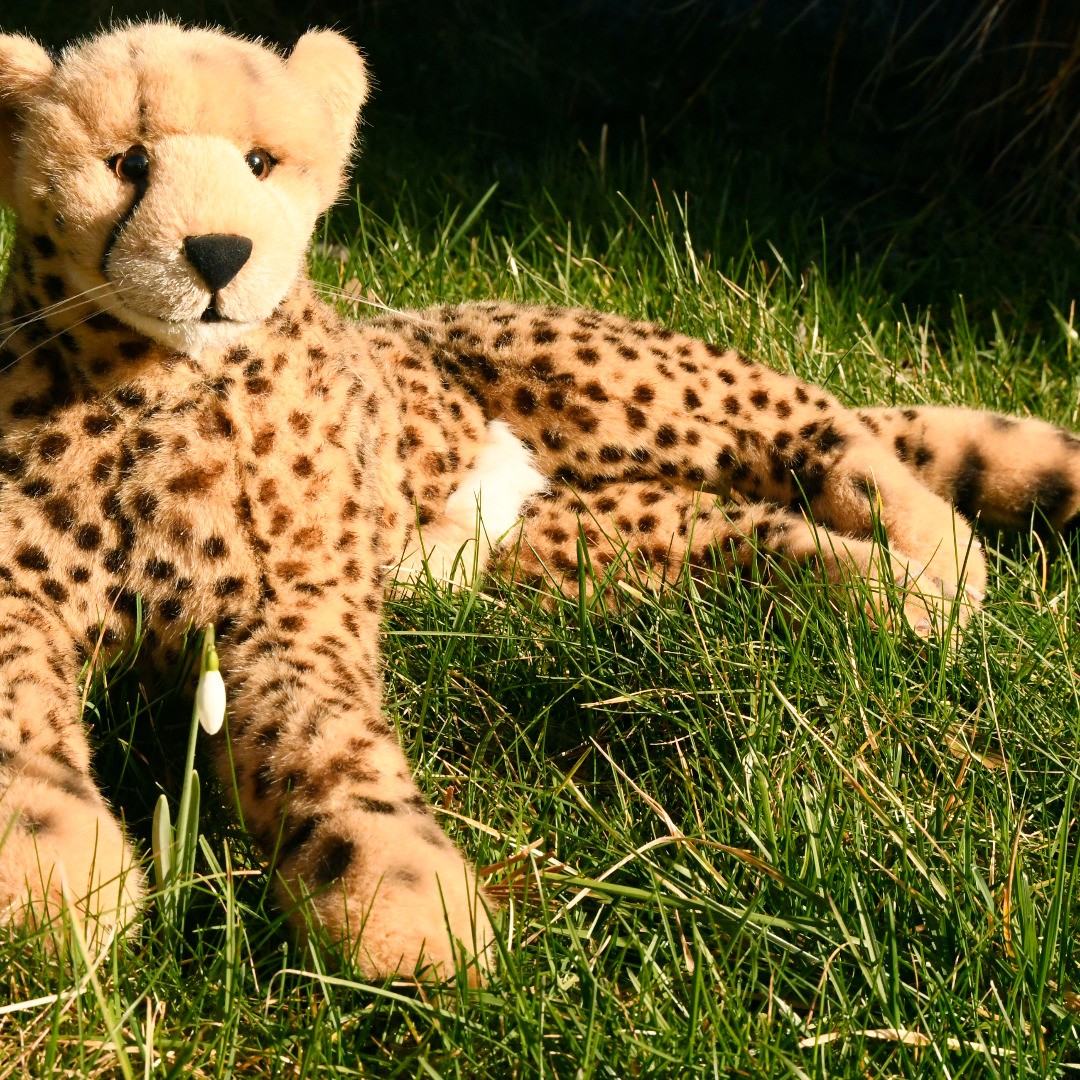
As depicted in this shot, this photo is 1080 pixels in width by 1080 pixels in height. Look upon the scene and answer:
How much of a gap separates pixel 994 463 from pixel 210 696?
78.1 inches

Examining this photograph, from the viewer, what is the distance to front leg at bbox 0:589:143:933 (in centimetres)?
175

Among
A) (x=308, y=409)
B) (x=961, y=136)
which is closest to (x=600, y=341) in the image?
(x=308, y=409)

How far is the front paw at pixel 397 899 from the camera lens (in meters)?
1.72

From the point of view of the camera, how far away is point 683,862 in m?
1.98

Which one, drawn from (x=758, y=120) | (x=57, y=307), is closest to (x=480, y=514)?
(x=57, y=307)

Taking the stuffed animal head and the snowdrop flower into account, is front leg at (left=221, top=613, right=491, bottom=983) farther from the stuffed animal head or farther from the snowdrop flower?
the stuffed animal head

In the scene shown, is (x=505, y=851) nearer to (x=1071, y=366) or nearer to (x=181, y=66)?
(x=181, y=66)

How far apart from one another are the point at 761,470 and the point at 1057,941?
4.34 ft

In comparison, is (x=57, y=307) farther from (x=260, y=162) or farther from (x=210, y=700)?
(x=210, y=700)

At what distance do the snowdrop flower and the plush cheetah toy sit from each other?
0.26 m

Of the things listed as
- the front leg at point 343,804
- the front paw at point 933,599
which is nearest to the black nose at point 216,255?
the front leg at point 343,804

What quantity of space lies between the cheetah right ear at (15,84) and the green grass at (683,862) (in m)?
0.84

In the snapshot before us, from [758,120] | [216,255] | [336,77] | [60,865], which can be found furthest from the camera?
[758,120]

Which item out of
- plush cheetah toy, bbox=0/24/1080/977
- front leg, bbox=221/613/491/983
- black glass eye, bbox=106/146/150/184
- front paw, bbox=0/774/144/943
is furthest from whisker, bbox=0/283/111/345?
front paw, bbox=0/774/144/943
